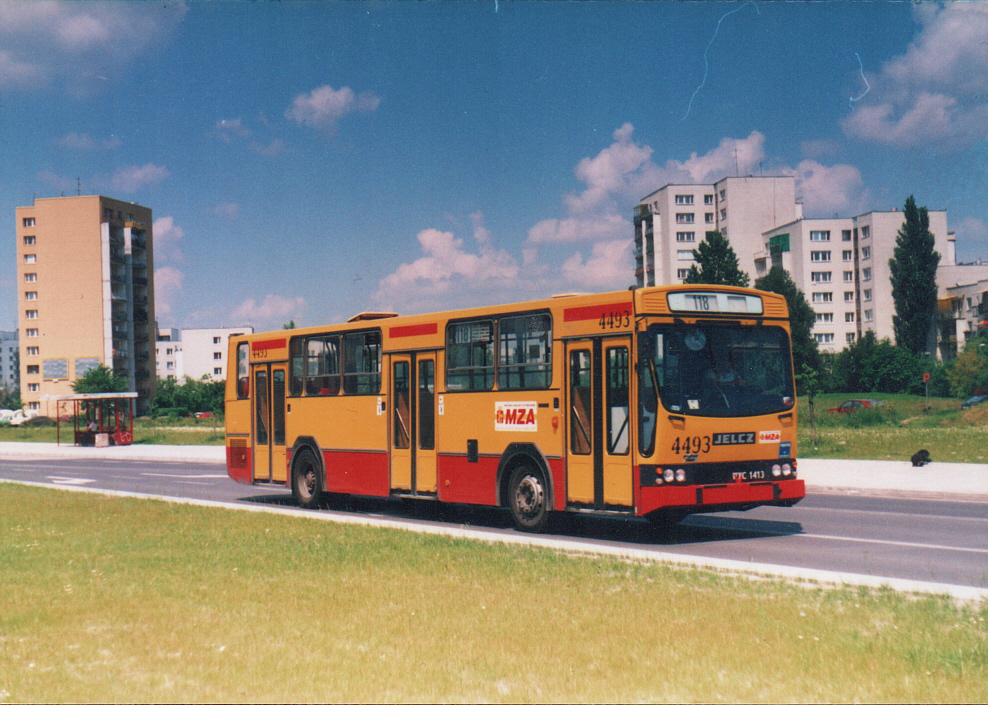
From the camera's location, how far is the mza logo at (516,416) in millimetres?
13344

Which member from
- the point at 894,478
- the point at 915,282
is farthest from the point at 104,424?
the point at 915,282

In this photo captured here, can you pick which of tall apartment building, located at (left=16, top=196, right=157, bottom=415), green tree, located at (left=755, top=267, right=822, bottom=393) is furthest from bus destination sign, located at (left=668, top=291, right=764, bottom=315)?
tall apartment building, located at (left=16, top=196, right=157, bottom=415)

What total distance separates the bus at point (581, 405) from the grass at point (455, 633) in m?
2.11

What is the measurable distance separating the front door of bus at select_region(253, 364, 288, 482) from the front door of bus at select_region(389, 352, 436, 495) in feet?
11.2

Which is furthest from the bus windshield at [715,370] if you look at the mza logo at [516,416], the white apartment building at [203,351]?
the white apartment building at [203,351]

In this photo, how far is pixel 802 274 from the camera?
101812 millimetres

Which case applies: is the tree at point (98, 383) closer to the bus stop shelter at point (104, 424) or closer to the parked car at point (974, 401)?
the bus stop shelter at point (104, 424)

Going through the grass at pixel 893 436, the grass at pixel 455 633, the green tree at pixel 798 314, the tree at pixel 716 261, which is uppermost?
the tree at pixel 716 261

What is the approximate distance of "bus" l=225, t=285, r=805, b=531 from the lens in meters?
11.9

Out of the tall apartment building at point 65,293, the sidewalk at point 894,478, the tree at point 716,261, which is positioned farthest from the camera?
the tall apartment building at point 65,293

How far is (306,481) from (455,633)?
11.8 meters

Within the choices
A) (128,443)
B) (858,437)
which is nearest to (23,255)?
(128,443)

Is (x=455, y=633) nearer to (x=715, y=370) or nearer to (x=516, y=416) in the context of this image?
(x=715, y=370)

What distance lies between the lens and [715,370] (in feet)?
40.0
